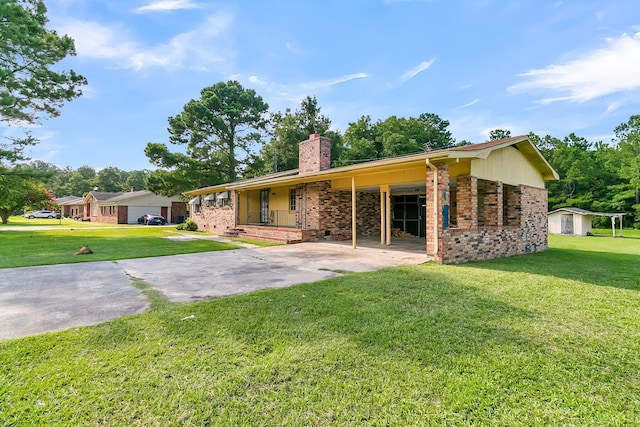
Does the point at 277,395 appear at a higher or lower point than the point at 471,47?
lower

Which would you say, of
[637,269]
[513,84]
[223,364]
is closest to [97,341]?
[223,364]

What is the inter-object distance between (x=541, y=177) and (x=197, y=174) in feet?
84.4

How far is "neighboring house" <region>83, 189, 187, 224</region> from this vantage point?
32.0 meters

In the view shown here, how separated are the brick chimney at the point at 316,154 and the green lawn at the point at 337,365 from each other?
34.8ft

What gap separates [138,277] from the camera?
6.07 metres

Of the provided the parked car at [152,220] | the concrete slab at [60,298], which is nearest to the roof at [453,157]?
the concrete slab at [60,298]

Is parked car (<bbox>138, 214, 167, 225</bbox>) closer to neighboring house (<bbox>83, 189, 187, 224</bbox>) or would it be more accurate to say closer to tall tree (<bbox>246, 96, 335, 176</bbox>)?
neighboring house (<bbox>83, 189, 187, 224</bbox>)

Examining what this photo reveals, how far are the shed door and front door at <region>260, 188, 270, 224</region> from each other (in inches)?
870

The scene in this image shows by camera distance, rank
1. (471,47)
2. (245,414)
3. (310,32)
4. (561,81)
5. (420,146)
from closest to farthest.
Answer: (245,414) < (310,32) < (471,47) < (561,81) < (420,146)

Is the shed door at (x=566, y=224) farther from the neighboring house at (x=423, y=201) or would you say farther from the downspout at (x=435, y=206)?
the downspout at (x=435, y=206)

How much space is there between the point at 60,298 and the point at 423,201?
1302 centimetres

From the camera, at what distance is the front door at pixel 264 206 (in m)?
17.7

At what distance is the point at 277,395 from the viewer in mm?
2227

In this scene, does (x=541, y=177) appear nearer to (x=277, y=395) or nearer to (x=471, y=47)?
(x=471, y=47)
